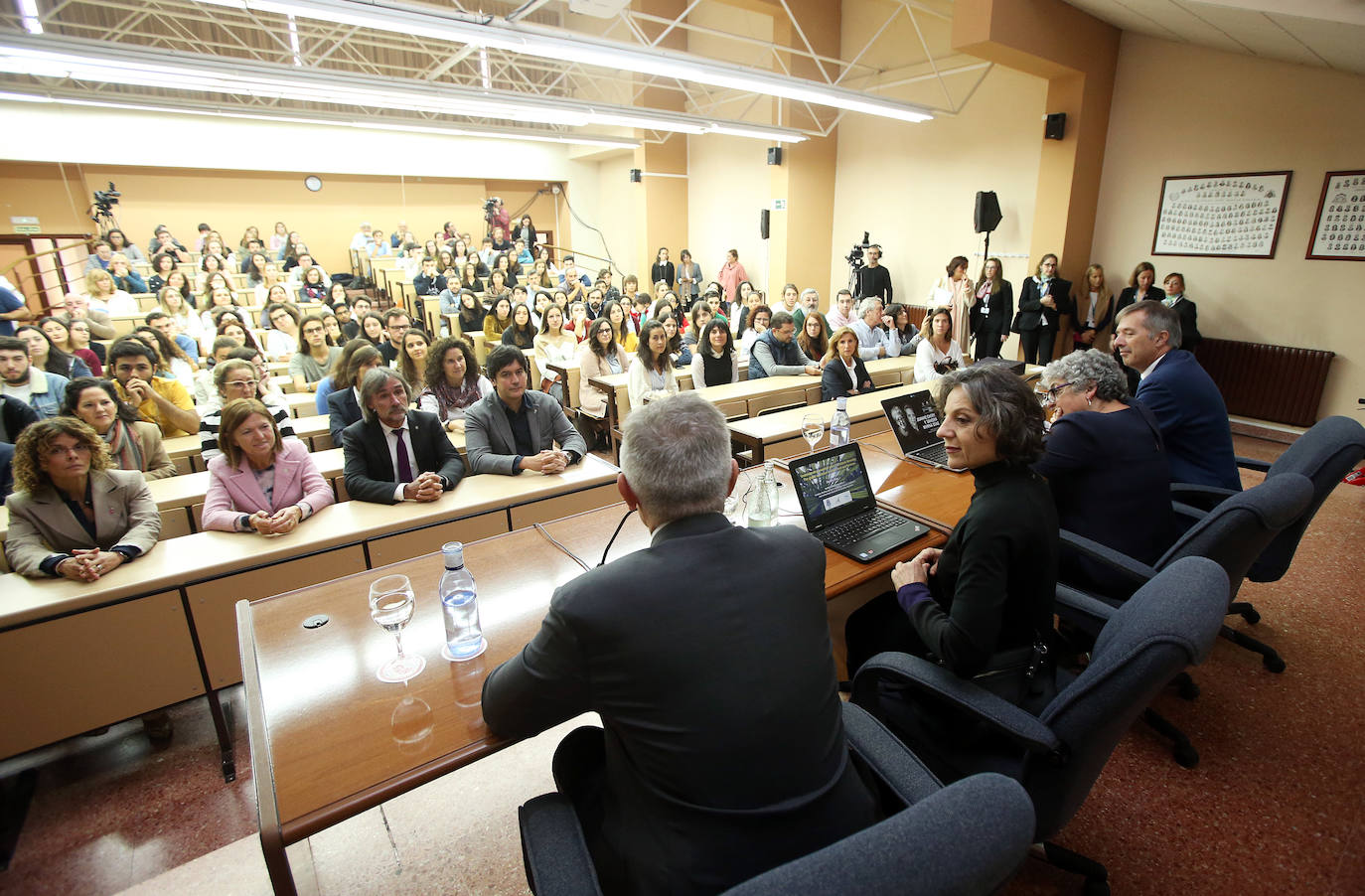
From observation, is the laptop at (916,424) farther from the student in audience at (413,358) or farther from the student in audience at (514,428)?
the student in audience at (413,358)

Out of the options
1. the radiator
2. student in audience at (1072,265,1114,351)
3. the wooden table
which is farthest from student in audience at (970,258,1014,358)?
the wooden table

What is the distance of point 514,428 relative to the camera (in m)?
3.15

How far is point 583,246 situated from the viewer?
15.3 metres

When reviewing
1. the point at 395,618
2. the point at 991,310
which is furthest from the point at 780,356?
the point at 395,618

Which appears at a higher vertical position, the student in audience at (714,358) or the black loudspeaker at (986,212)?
the black loudspeaker at (986,212)

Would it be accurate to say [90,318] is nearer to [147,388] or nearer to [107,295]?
[107,295]

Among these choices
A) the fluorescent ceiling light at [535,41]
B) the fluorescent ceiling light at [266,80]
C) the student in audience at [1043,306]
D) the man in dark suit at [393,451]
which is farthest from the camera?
the student in audience at [1043,306]

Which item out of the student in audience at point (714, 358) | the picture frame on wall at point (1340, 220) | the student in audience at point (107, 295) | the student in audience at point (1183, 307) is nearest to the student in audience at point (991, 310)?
the student in audience at point (1183, 307)

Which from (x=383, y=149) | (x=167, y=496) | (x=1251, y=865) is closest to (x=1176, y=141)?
(x=1251, y=865)

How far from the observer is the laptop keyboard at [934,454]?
2.81m

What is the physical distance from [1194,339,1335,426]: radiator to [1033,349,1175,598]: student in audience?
18.5 ft

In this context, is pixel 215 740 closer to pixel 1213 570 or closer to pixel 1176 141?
pixel 1213 570

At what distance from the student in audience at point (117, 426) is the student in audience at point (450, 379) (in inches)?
48.2

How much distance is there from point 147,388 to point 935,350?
494 centimetres
